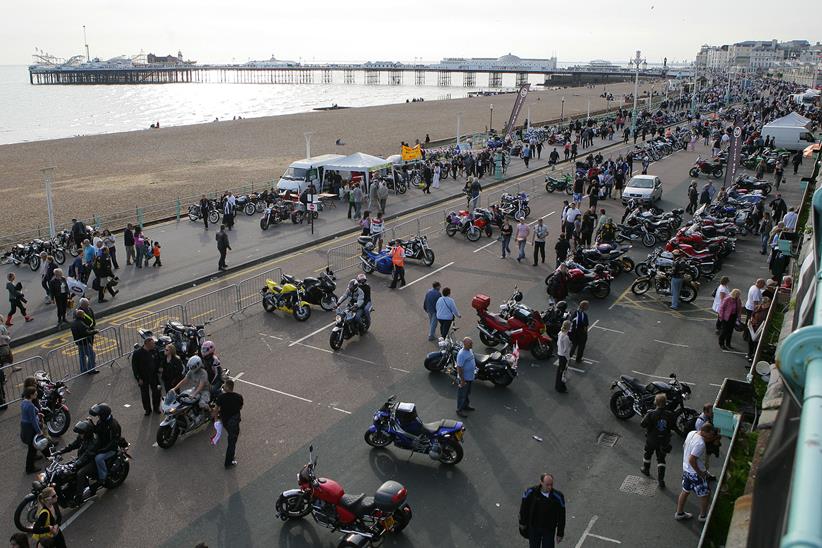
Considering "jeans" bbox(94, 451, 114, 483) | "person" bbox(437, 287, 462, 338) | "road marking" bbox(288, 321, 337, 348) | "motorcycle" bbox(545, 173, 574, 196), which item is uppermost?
"motorcycle" bbox(545, 173, 574, 196)

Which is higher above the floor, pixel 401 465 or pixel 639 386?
pixel 639 386

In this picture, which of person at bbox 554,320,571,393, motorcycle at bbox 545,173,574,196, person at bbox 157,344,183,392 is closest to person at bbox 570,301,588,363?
person at bbox 554,320,571,393

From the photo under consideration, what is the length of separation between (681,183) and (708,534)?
34.8m

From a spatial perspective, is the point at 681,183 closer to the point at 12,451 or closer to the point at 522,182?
the point at 522,182

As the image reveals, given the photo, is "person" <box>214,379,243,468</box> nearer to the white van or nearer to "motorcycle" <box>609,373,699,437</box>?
"motorcycle" <box>609,373,699,437</box>

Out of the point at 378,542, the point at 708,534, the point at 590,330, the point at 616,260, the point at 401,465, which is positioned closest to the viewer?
the point at 708,534

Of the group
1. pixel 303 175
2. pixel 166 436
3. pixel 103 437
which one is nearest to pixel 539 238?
pixel 166 436

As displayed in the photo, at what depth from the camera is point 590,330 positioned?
54.5ft

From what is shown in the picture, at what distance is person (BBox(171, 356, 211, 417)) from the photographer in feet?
38.3

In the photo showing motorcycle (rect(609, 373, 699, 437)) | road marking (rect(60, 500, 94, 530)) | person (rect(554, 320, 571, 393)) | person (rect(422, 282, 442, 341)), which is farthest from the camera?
person (rect(422, 282, 442, 341))

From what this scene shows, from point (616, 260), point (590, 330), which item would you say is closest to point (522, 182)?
point (616, 260)

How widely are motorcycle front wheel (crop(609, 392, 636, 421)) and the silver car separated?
783 inches

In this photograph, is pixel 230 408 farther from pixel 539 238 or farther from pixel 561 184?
pixel 561 184

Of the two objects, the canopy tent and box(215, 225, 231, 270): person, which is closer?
box(215, 225, 231, 270): person
